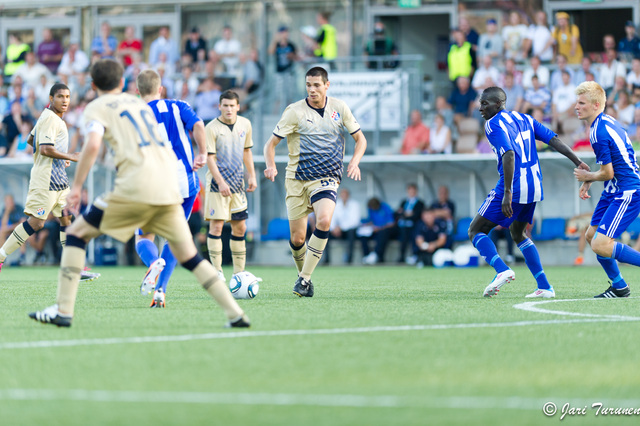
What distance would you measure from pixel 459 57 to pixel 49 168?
1142 centimetres

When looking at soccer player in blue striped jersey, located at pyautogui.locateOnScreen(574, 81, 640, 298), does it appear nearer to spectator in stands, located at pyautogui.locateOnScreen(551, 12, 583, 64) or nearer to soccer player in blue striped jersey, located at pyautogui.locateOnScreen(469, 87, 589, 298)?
soccer player in blue striped jersey, located at pyautogui.locateOnScreen(469, 87, 589, 298)

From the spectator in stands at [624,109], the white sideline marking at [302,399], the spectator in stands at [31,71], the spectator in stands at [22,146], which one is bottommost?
the white sideline marking at [302,399]

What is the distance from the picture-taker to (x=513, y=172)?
927 centimetres

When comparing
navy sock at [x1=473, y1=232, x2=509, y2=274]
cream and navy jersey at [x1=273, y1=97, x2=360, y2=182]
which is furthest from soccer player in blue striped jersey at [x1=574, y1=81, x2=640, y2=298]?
cream and navy jersey at [x1=273, y1=97, x2=360, y2=182]

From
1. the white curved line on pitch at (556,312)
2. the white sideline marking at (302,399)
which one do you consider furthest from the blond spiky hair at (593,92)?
the white sideline marking at (302,399)

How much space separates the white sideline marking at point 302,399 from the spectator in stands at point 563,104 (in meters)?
16.1

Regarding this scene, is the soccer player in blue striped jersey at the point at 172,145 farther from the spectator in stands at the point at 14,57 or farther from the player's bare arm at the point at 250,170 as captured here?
the spectator in stands at the point at 14,57

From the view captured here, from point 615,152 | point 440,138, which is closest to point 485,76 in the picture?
point 440,138

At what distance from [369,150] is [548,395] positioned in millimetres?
17256

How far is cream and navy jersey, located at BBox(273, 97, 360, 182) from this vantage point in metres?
10.2

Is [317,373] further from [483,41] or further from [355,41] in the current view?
[355,41]

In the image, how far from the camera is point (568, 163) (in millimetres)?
20484

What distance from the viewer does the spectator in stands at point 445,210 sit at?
19.8 meters

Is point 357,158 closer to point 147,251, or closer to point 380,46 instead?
point 147,251
